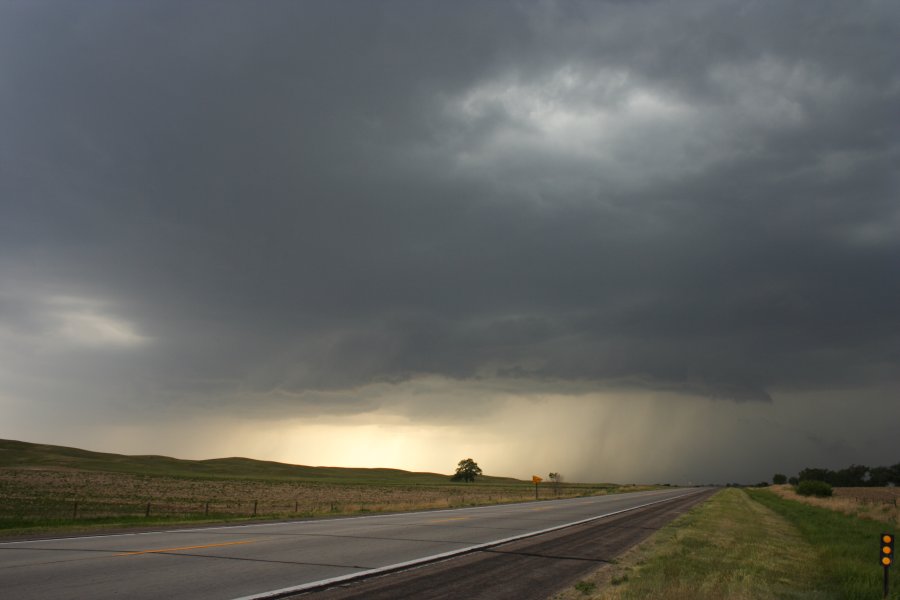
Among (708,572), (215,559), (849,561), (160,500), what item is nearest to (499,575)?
(708,572)

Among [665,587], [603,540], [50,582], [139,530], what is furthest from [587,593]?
[139,530]

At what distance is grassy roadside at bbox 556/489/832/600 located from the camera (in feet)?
36.3

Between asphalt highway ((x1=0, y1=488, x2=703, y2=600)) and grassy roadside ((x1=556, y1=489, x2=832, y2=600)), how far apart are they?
13.2 feet

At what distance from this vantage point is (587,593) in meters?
11.0

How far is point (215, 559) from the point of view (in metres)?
12.4

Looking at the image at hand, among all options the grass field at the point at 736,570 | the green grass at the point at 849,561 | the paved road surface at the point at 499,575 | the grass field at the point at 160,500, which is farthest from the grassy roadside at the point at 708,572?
the grass field at the point at 160,500

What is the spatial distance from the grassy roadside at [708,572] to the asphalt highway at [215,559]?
13.2 feet

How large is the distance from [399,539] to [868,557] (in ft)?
50.7

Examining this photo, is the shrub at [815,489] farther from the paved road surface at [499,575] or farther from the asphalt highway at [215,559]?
the asphalt highway at [215,559]

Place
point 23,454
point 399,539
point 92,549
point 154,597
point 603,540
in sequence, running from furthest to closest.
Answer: point 23,454, point 603,540, point 399,539, point 92,549, point 154,597

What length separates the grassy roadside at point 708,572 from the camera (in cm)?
1107

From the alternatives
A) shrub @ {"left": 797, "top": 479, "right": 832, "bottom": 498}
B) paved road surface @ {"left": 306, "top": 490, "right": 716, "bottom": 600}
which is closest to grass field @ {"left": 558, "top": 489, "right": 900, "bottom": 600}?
paved road surface @ {"left": 306, "top": 490, "right": 716, "bottom": 600}

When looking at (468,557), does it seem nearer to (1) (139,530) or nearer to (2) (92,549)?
(2) (92,549)

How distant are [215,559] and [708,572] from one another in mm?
11147
